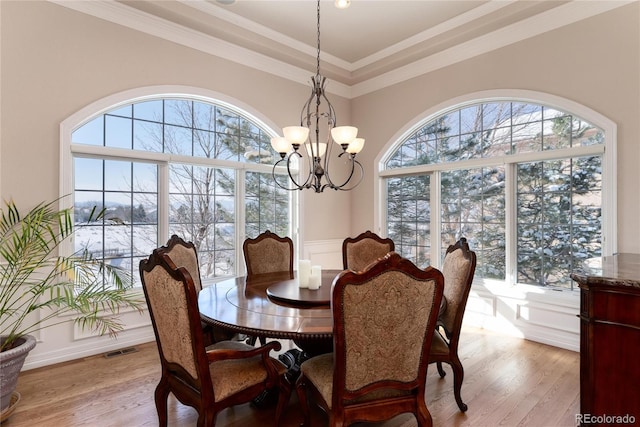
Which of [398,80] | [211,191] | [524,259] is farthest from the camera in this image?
[398,80]

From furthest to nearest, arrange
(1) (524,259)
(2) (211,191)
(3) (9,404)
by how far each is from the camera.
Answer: (2) (211,191) < (1) (524,259) < (3) (9,404)

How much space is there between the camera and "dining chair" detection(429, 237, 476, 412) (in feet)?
7.23

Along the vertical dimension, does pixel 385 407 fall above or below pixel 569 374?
above

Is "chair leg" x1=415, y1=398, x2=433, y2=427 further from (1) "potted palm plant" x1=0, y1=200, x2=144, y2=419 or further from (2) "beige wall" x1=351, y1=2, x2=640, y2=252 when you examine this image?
A: (2) "beige wall" x1=351, y1=2, x2=640, y2=252

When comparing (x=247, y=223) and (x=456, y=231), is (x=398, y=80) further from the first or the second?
(x=247, y=223)

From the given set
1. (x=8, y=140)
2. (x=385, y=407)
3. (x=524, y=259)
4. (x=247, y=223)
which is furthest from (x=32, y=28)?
(x=524, y=259)

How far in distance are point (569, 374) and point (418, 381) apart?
6.42 ft

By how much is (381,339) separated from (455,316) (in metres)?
0.96

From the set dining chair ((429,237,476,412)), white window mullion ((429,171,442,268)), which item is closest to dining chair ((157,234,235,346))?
dining chair ((429,237,476,412))

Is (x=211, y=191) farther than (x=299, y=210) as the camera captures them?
No

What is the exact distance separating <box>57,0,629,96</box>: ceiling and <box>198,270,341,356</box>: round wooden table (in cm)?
273

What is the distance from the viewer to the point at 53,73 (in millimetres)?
2998

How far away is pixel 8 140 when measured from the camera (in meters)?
2.80
